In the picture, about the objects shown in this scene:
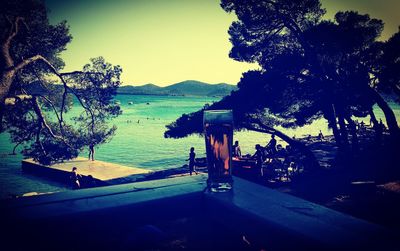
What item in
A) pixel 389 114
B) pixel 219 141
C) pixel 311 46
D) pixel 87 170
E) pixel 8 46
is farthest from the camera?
pixel 87 170

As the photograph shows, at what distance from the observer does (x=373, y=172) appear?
11961 mm

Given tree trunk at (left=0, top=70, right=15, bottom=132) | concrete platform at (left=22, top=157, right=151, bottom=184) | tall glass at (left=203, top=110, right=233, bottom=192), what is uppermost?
tree trunk at (left=0, top=70, right=15, bottom=132)

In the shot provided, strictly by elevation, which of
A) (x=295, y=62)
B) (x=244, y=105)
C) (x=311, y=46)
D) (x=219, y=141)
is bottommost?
(x=219, y=141)

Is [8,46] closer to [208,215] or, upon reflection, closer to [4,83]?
[4,83]

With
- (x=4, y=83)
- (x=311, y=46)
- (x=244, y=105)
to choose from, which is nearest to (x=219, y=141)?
(x=4, y=83)

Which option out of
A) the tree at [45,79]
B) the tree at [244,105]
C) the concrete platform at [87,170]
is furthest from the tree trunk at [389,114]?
the concrete platform at [87,170]

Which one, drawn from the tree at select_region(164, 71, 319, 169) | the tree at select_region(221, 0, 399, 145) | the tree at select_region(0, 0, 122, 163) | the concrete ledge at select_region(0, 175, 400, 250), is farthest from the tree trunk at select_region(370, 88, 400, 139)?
the concrete ledge at select_region(0, 175, 400, 250)

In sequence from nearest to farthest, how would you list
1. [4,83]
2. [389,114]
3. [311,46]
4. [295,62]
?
1. [4,83]
2. [295,62]
3. [311,46]
4. [389,114]

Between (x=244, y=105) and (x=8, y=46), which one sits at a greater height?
(x=8, y=46)

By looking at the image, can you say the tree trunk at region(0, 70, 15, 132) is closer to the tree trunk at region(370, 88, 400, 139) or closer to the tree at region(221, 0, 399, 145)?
the tree at region(221, 0, 399, 145)

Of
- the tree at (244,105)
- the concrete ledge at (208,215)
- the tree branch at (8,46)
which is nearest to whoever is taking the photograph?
the concrete ledge at (208,215)

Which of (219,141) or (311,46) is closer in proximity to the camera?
(219,141)

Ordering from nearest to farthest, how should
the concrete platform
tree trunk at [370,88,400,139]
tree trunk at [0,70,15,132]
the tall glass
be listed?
the tall glass
tree trunk at [0,70,15,132]
tree trunk at [370,88,400,139]
the concrete platform

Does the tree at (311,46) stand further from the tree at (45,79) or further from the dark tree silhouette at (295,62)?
the tree at (45,79)
